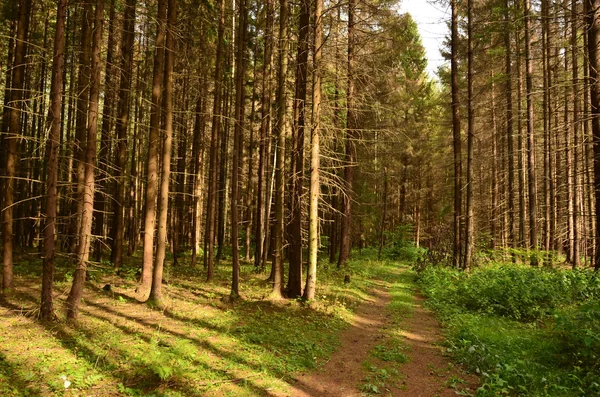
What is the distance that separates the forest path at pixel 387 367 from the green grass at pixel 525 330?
1.49ft

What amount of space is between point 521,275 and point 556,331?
17.6 ft

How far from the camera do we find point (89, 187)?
7750 mm

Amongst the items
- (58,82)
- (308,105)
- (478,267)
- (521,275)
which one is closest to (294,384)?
(58,82)

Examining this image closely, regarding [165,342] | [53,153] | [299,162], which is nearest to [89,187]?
[53,153]

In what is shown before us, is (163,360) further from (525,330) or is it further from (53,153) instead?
(525,330)

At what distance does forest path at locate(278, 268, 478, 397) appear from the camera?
5859 millimetres

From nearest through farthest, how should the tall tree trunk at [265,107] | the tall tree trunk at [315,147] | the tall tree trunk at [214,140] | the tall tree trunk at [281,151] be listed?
the tall tree trunk at [315,147], the tall tree trunk at [281,151], the tall tree trunk at [265,107], the tall tree trunk at [214,140]

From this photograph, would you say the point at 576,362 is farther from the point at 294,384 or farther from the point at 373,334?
the point at 294,384

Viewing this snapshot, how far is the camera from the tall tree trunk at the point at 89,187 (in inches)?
300

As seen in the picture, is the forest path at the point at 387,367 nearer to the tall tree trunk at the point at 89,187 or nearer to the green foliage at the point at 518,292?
the green foliage at the point at 518,292

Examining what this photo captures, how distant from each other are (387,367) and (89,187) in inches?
288

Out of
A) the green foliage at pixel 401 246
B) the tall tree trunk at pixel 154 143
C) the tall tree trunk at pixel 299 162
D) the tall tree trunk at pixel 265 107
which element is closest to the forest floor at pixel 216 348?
the tall tree trunk at pixel 299 162

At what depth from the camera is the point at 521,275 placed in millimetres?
12062

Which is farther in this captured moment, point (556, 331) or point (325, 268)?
point (325, 268)
